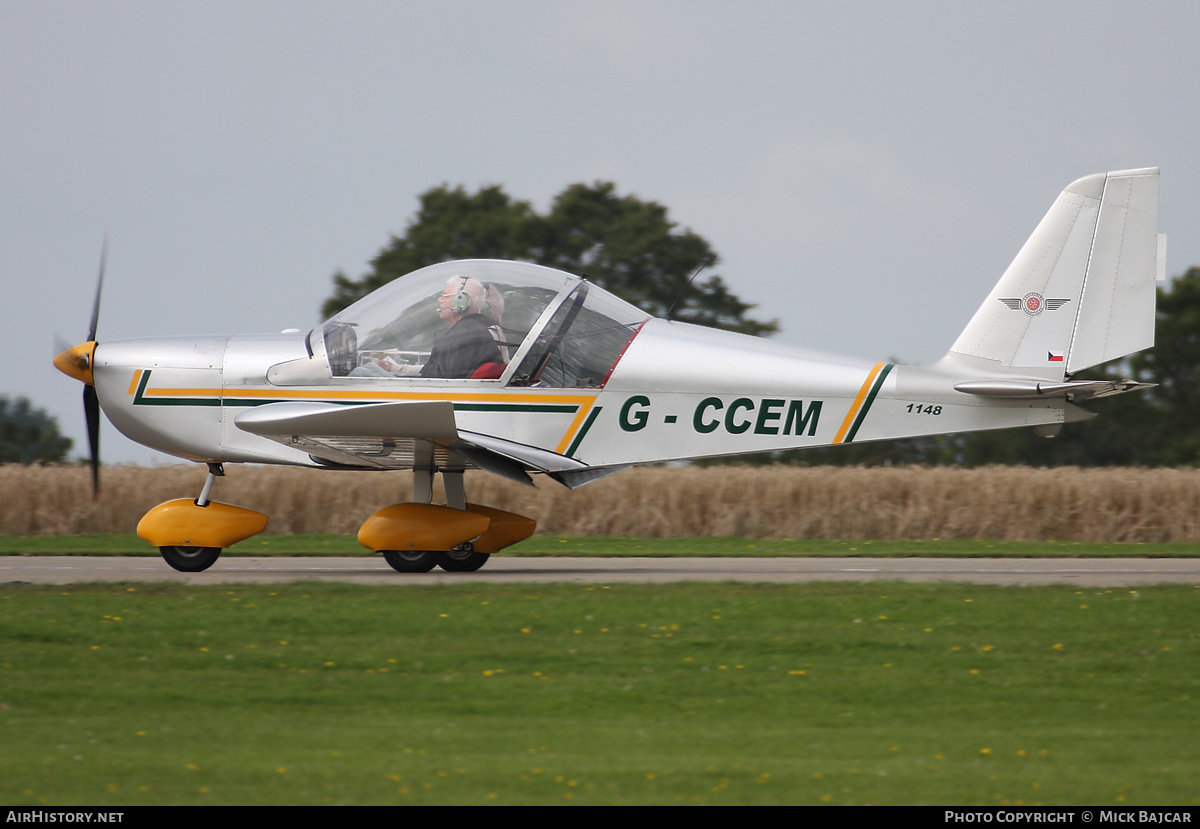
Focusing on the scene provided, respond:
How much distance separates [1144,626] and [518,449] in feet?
17.9

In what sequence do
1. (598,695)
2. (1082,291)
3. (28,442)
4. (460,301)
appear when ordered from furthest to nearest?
(28,442)
(1082,291)
(460,301)
(598,695)

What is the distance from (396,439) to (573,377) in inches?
68.6

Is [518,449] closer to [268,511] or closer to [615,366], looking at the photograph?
[615,366]

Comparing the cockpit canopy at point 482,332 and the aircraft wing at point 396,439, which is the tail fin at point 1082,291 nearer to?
the cockpit canopy at point 482,332

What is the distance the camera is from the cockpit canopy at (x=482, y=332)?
432 inches

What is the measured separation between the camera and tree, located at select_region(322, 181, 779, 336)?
33219 millimetres

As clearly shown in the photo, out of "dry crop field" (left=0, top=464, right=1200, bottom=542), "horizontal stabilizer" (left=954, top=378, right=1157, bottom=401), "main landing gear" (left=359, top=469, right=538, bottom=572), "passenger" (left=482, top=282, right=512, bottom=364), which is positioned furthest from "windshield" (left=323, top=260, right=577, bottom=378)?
"dry crop field" (left=0, top=464, right=1200, bottom=542)

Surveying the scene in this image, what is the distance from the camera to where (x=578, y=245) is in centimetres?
3569

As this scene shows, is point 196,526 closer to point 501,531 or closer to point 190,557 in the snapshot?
point 190,557

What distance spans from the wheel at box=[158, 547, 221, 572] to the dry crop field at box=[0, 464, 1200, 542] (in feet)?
26.6

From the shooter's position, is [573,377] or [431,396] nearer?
[431,396]

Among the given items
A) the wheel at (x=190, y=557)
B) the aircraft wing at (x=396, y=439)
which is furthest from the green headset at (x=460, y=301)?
the wheel at (x=190, y=557)

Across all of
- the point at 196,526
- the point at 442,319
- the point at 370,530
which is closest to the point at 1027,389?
the point at 442,319

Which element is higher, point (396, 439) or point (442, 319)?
point (442, 319)
